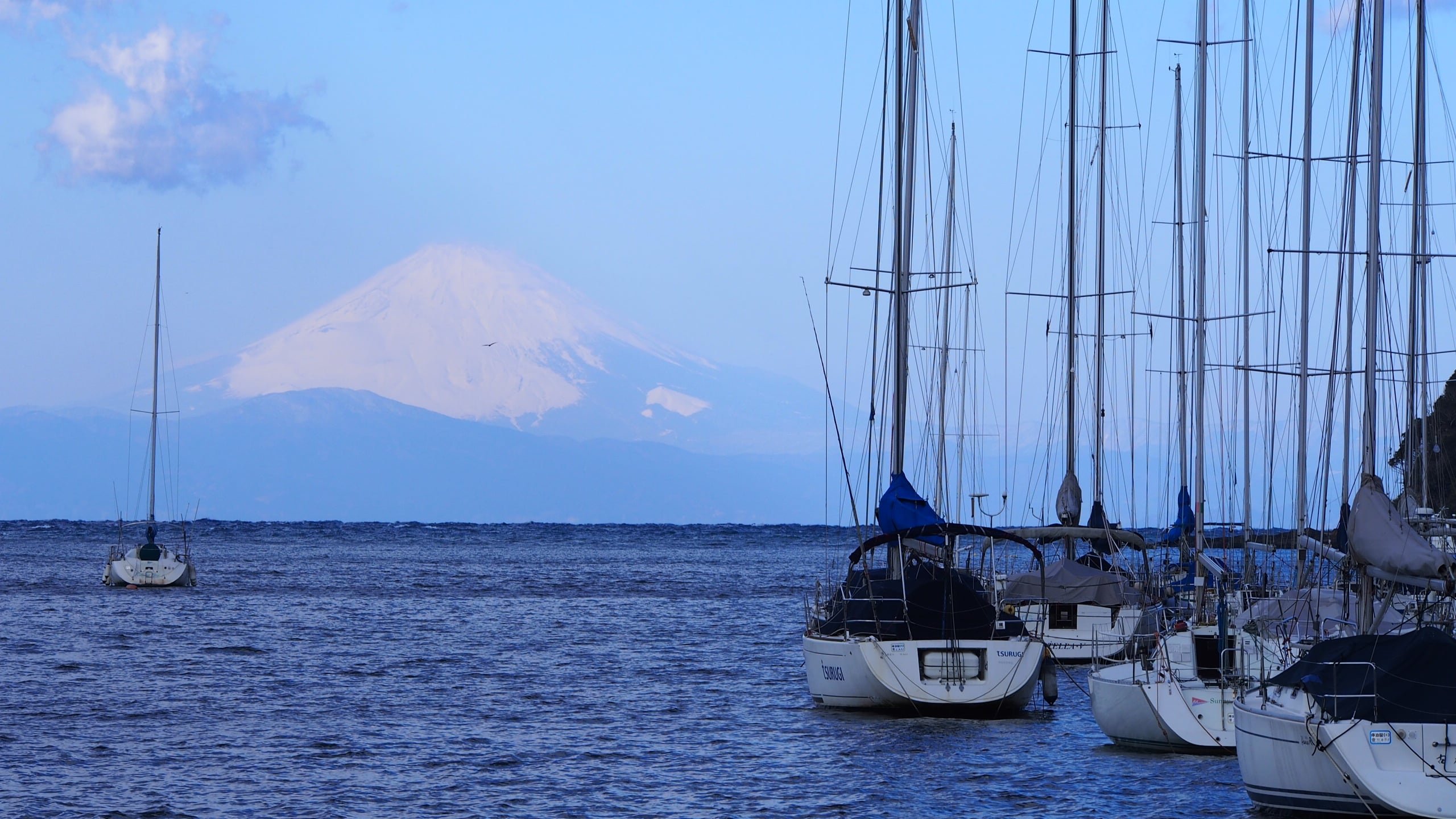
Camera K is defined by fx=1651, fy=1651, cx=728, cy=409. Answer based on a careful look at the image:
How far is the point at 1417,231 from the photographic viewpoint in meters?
32.5

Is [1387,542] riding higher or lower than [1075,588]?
higher

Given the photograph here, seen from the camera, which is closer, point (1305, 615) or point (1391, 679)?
point (1391, 679)

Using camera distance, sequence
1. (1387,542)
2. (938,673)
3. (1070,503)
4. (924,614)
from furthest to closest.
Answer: (1070,503)
(924,614)
(938,673)
(1387,542)

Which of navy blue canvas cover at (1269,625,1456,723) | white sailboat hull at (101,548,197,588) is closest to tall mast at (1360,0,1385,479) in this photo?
navy blue canvas cover at (1269,625,1456,723)

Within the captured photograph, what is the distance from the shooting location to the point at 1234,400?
4169cm

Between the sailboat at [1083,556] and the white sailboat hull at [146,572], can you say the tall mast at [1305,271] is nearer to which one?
the sailboat at [1083,556]

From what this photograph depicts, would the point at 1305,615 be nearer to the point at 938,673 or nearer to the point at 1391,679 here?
the point at 938,673

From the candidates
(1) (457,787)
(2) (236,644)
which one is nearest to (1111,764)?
(1) (457,787)

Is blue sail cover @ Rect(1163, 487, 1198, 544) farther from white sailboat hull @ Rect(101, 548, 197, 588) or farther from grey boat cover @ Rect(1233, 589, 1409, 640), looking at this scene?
white sailboat hull @ Rect(101, 548, 197, 588)

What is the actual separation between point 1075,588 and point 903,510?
22.9ft

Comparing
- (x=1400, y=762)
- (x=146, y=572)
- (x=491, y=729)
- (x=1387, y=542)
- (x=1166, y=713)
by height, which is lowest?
(x=491, y=729)

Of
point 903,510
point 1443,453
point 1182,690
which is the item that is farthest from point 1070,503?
point 1443,453

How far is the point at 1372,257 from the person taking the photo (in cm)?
2112

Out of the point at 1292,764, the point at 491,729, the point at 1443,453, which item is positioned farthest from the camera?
the point at 1443,453
